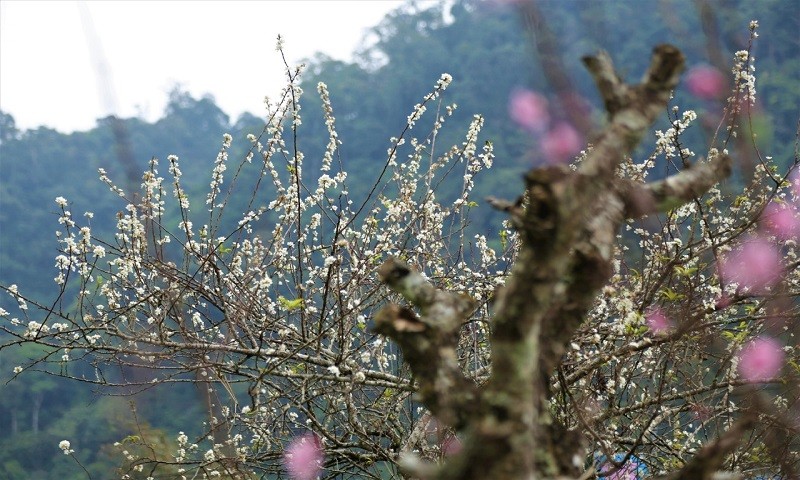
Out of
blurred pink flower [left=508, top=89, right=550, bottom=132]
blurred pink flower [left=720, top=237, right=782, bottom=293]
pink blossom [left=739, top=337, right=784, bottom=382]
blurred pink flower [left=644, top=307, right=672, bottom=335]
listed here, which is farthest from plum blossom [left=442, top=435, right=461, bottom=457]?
blurred pink flower [left=508, top=89, right=550, bottom=132]

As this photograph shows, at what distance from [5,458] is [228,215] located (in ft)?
39.6

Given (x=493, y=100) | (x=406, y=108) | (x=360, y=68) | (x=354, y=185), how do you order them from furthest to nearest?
1. (x=360, y=68)
2. (x=406, y=108)
3. (x=493, y=100)
4. (x=354, y=185)

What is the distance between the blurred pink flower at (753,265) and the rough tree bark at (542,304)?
1.61 m

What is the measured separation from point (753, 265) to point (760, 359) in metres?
0.65

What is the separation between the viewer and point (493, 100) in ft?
129

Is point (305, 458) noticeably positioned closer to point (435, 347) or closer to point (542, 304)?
point (435, 347)

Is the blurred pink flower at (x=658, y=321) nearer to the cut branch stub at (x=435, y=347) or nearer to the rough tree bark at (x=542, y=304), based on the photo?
the rough tree bark at (x=542, y=304)

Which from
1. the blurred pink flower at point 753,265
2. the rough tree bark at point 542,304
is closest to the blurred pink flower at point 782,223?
the blurred pink flower at point 753,265

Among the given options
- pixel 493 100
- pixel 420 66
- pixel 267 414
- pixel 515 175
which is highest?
pixel 420 66

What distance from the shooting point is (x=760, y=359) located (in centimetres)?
357

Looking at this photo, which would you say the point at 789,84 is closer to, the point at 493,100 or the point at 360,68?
the point at 493,100

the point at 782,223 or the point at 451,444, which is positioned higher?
the point at 782,223

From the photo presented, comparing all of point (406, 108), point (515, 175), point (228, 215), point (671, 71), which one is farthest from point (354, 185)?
point (671, 71)

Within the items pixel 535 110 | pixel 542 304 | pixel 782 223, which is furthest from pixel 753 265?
pixel 535 110
